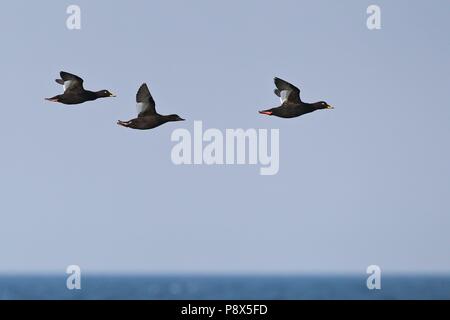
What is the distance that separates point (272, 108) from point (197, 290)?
39576mm

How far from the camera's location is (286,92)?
13.3 m

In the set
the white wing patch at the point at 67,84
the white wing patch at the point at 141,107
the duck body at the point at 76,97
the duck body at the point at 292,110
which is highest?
the white wing patch at the point at 67,84

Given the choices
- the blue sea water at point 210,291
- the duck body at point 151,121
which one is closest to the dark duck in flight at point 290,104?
the duck body at point 151,121

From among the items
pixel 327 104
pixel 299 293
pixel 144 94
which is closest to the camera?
pixel 144 94

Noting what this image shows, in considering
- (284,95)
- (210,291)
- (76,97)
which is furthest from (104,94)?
(210,291)

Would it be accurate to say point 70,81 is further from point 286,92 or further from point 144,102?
point 286,92

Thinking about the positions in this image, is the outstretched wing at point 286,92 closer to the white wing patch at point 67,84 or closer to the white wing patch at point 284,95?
the white wing patch at point 284,95

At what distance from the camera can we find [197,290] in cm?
5238

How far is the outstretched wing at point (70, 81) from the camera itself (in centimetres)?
1310

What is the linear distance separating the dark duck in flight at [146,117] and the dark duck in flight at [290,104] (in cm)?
126

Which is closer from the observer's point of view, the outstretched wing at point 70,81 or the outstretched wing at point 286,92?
the outstretched wing at point 70,81
